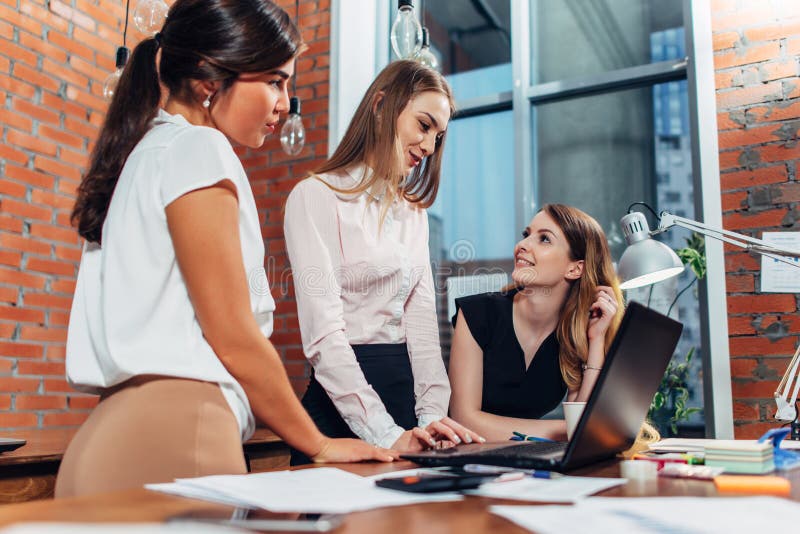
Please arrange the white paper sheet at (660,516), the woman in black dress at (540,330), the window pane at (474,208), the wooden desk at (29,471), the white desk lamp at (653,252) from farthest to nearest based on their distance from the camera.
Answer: the window pane at (474,208)
the woman in black dress at (540,330)
the white desk lamp at (653,252)
the wooden desk at (29,471)
the white paper sheet at (660,516)

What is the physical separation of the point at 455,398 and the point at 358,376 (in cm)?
57

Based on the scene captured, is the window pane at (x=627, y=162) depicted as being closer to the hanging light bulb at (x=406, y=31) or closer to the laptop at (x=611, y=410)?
the hanging light bulb at (x=406, y=31)

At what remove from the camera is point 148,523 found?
0.50m

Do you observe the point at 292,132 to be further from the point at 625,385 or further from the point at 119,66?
the point at 625,385

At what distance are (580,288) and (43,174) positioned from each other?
7.79 ft

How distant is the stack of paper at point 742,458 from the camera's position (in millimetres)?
919

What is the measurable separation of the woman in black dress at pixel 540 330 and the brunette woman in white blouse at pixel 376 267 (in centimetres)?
25

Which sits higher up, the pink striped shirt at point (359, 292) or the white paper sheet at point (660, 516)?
the pink striped shirt at point (359, 292)

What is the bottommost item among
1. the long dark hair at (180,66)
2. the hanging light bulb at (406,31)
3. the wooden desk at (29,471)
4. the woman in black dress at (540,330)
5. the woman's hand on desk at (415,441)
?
the wooden desk at (29,471)

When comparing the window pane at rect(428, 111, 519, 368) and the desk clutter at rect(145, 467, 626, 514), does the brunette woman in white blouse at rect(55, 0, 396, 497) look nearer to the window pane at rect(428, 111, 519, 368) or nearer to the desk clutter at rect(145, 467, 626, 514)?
the desk clutter at rect(145, 467, 626, 514)

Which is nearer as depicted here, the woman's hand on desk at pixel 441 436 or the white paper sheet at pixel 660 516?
the white paper sheet at pixel 660 516

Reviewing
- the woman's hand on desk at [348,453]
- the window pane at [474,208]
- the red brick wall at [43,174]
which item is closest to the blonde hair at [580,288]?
the woman's hand on desk at [348,453]

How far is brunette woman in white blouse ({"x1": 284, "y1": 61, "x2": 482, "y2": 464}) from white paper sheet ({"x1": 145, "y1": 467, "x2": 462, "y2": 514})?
1.82 ft

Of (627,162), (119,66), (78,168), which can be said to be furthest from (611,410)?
(78,168)
